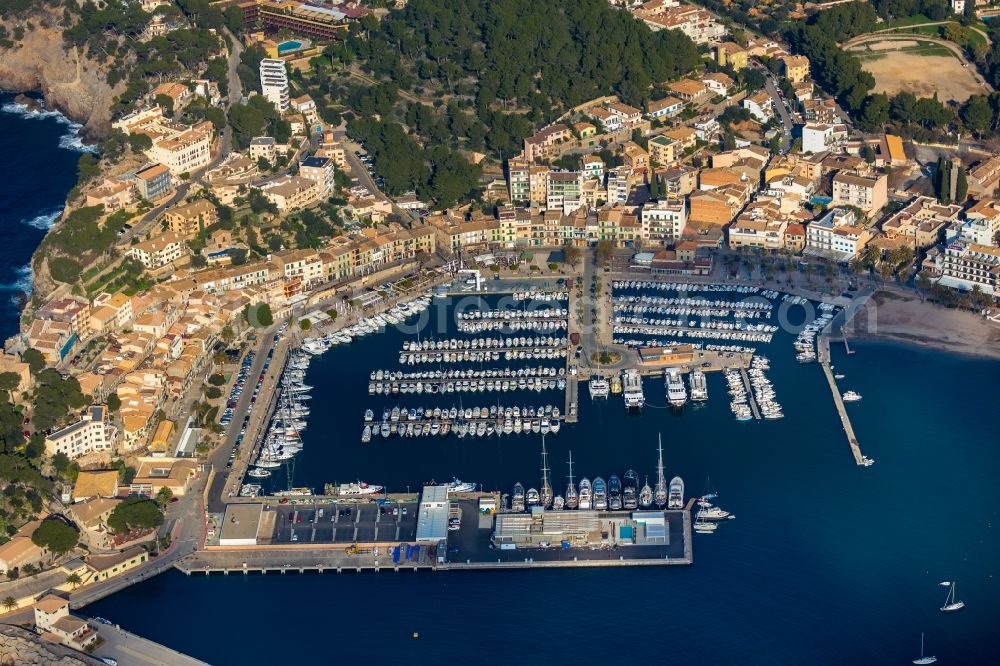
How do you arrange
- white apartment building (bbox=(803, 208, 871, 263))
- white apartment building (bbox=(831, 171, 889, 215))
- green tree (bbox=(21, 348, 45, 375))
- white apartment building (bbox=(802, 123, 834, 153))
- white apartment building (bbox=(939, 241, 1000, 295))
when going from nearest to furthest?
green tree (bbox=(21, 348, 45, 375)) < white apartment building (bbox=(939, 241, 1000, 295)) < white apartment building (bbox=(803, 208, 871, 263)) < white apartment building (bbox=(831, 171, 889, 215)) < white apartment building (bbox=(802, 123, 834, 153))

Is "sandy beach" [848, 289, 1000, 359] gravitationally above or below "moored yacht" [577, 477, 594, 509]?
above

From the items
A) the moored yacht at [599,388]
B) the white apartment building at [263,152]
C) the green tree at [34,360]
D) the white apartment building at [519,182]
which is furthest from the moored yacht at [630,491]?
the white apartment building at [263,152]

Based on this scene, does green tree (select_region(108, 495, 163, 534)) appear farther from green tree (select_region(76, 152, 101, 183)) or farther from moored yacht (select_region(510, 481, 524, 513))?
green tree (select_region(76, 152, 101, 183))

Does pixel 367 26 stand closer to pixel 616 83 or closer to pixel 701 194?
pixel 616 83

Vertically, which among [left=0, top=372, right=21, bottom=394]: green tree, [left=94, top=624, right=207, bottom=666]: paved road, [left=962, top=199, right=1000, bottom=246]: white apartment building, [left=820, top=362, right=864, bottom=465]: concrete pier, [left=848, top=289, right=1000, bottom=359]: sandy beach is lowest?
[left=94, top=624, right=207, bottom=666]: paved road

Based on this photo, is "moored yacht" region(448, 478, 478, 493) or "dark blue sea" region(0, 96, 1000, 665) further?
"moored yacht" region(448, 478, 478, 493)

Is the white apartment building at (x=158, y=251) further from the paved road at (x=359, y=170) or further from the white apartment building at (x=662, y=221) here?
the white apartment building at (x=662, y=221)

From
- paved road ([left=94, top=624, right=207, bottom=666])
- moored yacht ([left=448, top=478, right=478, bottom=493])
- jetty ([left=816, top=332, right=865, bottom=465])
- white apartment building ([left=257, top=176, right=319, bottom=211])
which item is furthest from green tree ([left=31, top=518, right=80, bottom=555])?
jetty ([left=816, top=332, right=865, bottom=465])

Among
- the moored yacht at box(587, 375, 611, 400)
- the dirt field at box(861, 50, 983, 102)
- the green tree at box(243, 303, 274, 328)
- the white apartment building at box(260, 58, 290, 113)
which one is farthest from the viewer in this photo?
the dirt field at box(861, 50, 983, 102)
